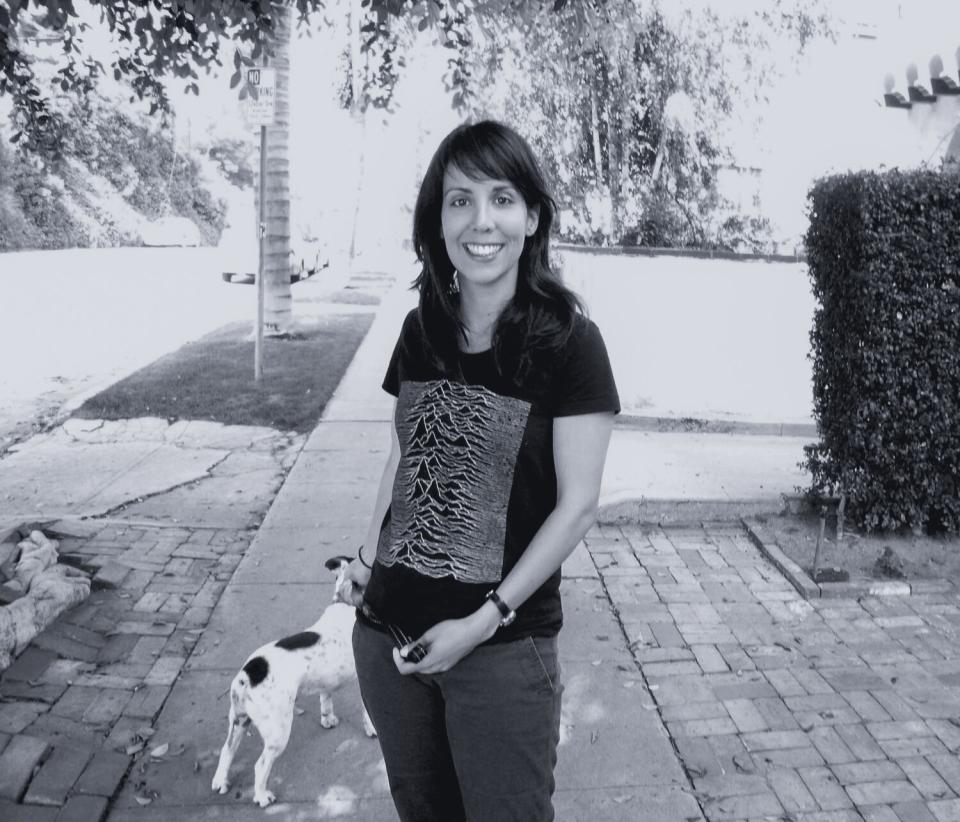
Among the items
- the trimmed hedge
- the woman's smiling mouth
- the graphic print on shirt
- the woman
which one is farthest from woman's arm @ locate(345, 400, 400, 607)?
the trimmed hedge

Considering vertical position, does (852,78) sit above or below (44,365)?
above

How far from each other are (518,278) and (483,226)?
17 cm

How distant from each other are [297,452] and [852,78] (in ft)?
26.9

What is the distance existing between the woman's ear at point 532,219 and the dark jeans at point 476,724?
885 mm

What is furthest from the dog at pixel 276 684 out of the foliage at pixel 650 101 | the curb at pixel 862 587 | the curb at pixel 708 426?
the foliage at pixel 650 101

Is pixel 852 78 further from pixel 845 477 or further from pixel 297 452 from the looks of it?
pixel 297 452

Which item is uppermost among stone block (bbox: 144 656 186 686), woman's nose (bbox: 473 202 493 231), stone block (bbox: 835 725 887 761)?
woman's nose (bbox: 473 202 493 231)

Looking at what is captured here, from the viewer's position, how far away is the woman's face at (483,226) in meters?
1.92

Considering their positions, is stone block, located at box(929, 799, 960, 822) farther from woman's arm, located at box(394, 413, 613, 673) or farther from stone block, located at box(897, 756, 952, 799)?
woman's arm, located at box(394, 413, 613, 673)

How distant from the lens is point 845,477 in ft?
17.5

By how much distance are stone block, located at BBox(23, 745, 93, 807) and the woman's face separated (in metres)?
2.32

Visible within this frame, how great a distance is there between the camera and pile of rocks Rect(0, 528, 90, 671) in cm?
392

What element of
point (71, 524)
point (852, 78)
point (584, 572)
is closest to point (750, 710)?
point (584, 572)

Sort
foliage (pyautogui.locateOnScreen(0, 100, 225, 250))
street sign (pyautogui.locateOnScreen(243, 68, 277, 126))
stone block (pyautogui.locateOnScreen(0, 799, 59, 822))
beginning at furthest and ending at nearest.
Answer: foliage (pyautogui.locateOnScreen(0, 100, 225, 250)) → street sign (pyautogui.locateOnScreen(243, 68, 277, 126)) → stone block (pyautogui.locateOnScreen(0, 799, 59, 822))
